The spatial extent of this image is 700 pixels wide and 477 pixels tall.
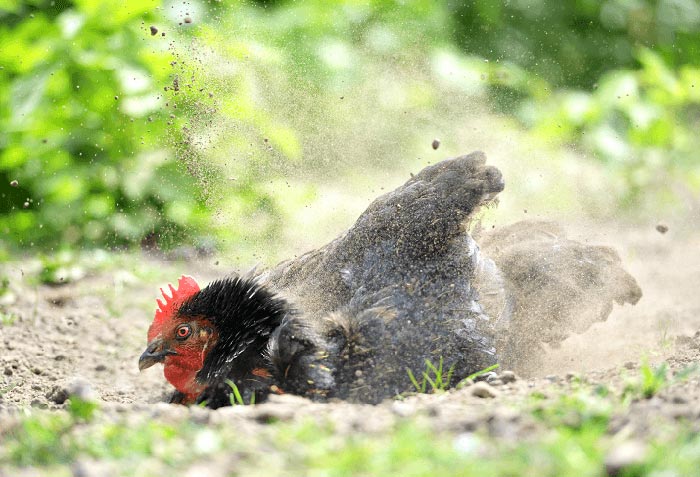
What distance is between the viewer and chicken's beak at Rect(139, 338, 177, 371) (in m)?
4.20

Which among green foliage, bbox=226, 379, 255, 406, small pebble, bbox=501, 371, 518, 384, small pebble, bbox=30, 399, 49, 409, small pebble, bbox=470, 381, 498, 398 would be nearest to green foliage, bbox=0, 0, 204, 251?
small pebble, bbox=30, 399, 49, 409

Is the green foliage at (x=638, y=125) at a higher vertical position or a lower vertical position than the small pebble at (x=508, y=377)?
higher

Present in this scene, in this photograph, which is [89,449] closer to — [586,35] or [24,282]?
[24,282]

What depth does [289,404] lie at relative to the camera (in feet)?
10.7

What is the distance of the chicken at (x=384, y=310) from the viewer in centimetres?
394

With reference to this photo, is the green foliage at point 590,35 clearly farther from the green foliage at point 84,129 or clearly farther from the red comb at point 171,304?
the red comb at point 171,304

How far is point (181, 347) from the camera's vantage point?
13.8ft

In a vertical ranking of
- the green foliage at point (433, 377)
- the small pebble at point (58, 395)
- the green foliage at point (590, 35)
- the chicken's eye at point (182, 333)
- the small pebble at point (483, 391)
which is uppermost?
the green foliage at point (590, 35)

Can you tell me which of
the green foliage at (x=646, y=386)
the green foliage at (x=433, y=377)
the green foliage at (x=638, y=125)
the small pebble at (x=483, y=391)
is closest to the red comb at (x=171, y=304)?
the green foliage at (x=433, y=377)

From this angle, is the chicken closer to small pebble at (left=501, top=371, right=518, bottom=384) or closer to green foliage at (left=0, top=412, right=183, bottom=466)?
small pebble at (left=501, top=371, right=518, bottom=384)

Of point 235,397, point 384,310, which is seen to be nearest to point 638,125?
point 384,310

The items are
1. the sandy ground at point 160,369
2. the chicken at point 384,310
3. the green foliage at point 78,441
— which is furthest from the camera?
the chicken at point 384,310

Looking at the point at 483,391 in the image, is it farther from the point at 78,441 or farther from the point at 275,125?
the point at 275,125

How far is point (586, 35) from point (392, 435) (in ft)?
26.1
